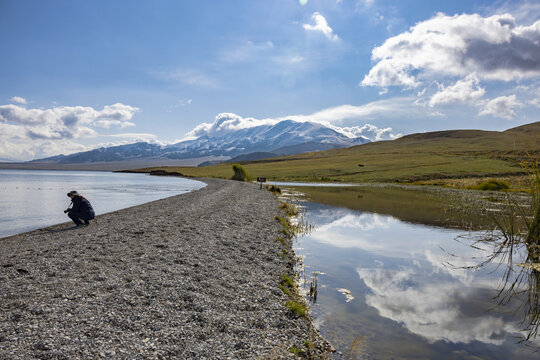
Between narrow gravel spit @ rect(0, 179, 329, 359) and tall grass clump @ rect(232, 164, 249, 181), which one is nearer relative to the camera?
narrow gravel spit @ rect(0, 179, 329, 359)

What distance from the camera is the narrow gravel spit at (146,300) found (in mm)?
7770

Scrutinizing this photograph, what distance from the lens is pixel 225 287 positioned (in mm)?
11922

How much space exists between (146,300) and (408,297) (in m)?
9.37

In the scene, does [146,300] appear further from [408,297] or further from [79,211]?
[79,211]

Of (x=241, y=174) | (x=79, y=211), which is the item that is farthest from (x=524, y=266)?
(x=241, y=174)

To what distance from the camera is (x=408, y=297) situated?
1283cm

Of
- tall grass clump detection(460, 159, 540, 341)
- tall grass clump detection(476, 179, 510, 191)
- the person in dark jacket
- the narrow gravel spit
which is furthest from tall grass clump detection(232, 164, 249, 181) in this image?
the narrow gravel spit

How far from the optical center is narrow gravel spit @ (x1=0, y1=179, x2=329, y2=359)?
777cm

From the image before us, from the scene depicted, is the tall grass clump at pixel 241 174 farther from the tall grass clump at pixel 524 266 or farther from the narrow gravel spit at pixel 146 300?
the narrow gravel spit at pixel 146 300

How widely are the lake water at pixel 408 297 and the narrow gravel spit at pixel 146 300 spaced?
1535 millimetres

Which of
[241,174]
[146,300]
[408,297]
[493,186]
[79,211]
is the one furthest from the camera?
[241,174]

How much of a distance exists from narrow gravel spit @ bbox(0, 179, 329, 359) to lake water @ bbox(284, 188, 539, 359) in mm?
1535

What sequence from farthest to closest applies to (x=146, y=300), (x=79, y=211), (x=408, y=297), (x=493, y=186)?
(x=493, y=186), (x=79, y=211), (x=408, y=297), (x=146, y=300)

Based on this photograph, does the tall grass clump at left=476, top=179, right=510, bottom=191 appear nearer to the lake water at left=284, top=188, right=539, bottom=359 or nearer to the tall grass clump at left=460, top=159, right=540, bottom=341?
the lake water at left=284, top=188, right=539, bottom=359
